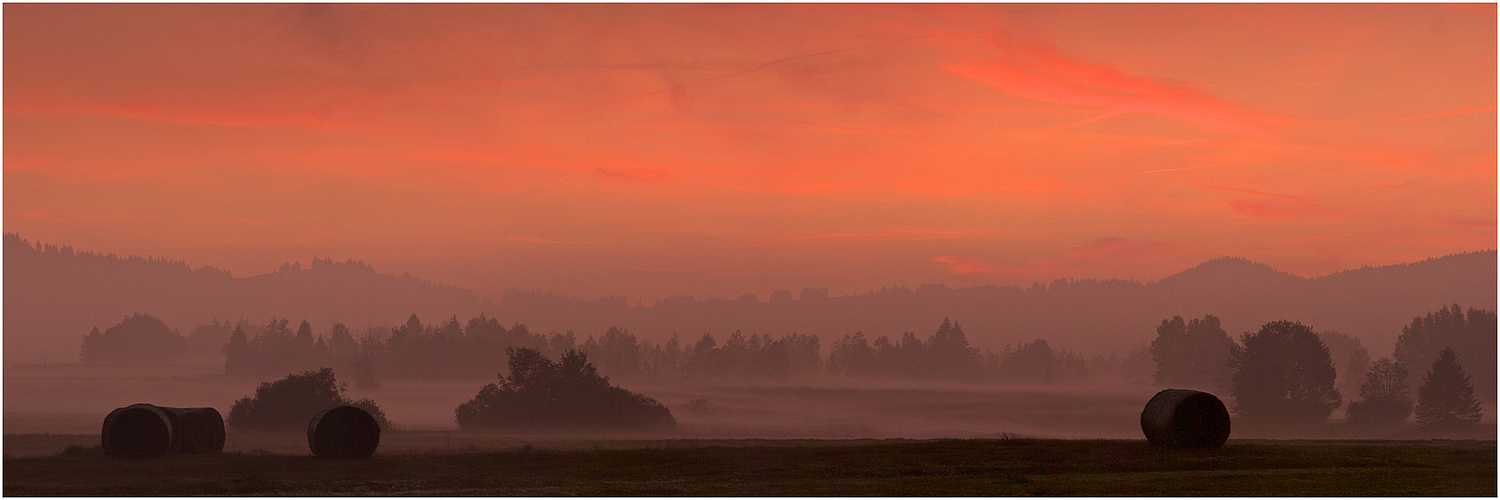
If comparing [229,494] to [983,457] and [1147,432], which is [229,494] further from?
[1147,432]

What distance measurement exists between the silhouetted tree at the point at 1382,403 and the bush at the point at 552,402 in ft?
260

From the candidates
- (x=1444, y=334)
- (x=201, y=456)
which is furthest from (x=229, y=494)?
(x=1444, y=334)

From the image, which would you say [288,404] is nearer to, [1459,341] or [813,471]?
[813,471]

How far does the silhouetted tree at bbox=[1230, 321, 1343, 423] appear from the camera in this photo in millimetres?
130250

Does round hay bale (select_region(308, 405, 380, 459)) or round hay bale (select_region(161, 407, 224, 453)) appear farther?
round hay bale (select_region(161, 407, 224, 453))

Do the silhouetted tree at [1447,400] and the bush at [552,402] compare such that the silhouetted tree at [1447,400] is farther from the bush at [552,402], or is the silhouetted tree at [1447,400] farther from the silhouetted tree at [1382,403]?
the bush at [552,402]

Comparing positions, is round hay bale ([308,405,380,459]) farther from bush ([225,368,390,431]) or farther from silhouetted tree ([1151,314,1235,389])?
silhouetted tree ([1151,314,1235,389])

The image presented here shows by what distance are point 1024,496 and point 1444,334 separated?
540ft

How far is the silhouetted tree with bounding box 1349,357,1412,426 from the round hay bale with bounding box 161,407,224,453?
395 feet

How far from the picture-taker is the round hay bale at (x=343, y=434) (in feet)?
133

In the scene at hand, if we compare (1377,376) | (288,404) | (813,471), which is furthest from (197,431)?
(1377,376)

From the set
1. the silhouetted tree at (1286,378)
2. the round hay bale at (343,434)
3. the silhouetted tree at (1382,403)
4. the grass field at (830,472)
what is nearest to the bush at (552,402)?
the round hay bale at (343,434)

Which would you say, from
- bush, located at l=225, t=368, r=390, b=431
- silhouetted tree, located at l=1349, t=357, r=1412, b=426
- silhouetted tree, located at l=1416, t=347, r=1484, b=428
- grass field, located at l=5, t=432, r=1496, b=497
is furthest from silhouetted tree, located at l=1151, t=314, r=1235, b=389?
grass field, located at l=5, t=432, r=1496, b=497

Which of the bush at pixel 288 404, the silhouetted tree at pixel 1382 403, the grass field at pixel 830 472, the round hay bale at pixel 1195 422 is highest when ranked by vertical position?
the round hay bale at pixel 1195 422
